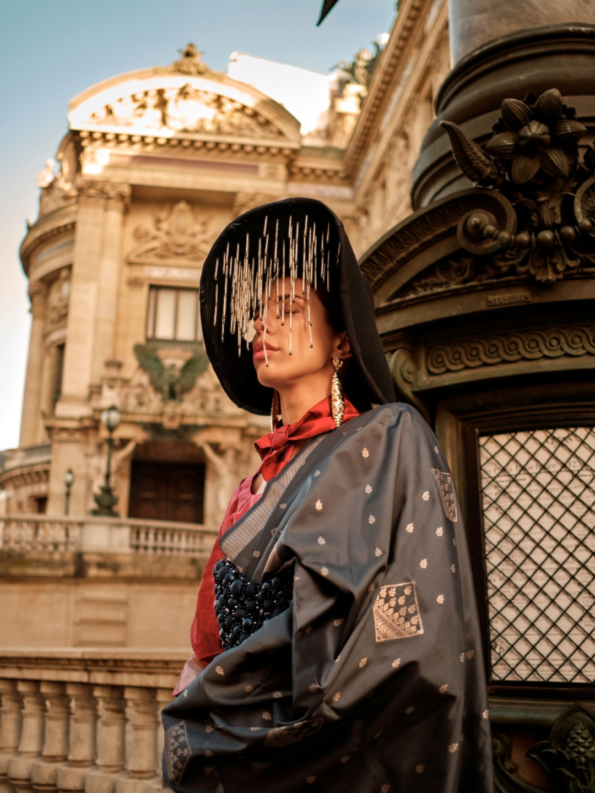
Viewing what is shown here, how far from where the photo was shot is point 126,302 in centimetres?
3262

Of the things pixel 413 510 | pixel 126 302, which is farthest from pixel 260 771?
pixel 126 302

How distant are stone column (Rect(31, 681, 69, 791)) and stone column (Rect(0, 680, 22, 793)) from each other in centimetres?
26

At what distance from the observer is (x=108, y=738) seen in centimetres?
414

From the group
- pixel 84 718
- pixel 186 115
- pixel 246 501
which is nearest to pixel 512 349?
pixel 246 501

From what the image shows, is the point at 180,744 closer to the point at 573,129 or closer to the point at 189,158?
the point at 573,129

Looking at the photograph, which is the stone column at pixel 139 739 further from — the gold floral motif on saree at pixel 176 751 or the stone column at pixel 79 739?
the gold floral motif on saree at pixel 176 751

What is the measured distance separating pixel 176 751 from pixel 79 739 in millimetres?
2941

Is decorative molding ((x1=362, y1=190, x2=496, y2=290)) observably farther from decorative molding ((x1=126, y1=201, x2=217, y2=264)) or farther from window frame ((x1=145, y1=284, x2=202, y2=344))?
decorative molding ((x1=126, y1=201, x2=217, y2=264))

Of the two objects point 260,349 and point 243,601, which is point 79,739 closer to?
point 243,601

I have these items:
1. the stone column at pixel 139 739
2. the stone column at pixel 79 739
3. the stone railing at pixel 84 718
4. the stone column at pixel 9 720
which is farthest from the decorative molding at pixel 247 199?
the stone column at pixel 139 739

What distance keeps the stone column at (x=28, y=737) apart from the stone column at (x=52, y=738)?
0.22 feet

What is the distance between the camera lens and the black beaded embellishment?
1.82 meters

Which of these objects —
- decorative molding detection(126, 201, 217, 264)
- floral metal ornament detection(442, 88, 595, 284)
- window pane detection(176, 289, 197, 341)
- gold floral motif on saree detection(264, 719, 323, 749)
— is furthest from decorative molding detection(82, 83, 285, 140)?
gold floral motif on saree detection(264, 719, 323, 749)

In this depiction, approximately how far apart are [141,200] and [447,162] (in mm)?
32559
